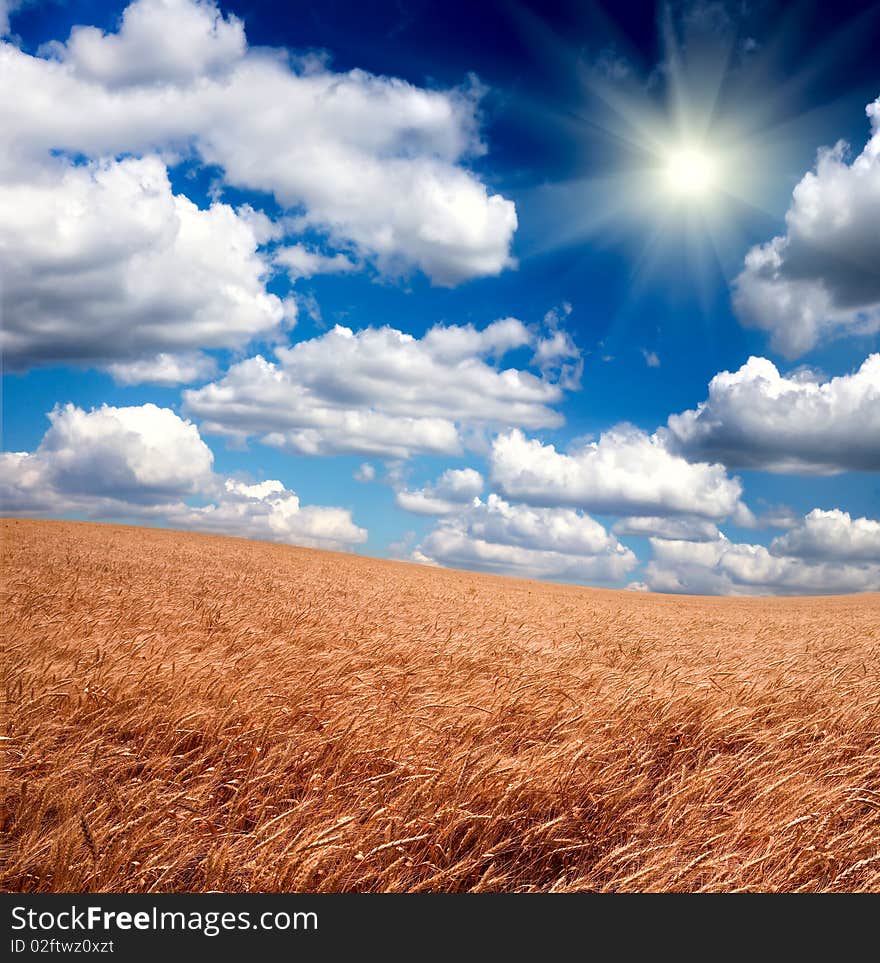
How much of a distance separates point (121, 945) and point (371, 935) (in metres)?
0.92

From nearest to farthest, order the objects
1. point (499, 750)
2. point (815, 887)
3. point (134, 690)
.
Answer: point (815, 887), point (499, 750), point (134, 690)

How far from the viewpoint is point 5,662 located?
544 centimetres

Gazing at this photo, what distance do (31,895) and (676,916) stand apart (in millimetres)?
2584

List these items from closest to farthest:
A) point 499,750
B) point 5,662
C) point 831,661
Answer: point 499,750 → point 5,662 → point 831,661

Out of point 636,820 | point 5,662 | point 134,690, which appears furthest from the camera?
point 5,662

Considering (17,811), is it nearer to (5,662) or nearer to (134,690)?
(134,690)

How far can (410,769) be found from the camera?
3682 millimetres

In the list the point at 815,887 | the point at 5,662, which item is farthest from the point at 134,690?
the point at 815,887

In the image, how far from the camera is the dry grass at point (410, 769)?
2.91 metres

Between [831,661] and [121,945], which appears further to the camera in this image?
[831,661]

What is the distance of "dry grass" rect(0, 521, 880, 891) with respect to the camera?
2908 mm

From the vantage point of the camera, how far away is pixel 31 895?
248cm

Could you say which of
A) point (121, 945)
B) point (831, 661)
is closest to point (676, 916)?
point (121, 945)

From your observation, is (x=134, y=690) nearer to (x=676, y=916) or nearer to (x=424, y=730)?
(x=424, y=730)
